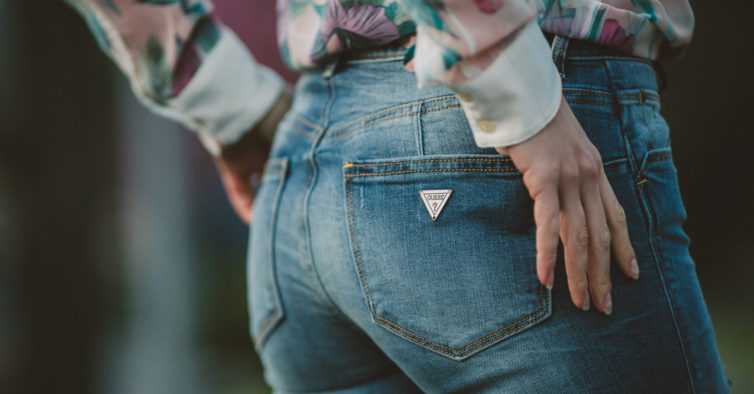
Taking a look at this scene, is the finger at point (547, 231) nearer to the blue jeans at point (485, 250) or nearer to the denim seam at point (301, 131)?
the blue jeans at point (485, 250)

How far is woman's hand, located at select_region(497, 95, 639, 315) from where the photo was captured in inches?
20.2

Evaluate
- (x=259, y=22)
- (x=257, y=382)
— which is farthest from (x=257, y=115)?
(x=257, y=382)

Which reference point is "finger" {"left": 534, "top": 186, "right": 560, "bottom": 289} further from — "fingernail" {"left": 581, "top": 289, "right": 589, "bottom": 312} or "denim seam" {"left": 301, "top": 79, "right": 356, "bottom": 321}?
"denim seam" {"left": 301, "top": 79, "right": 356, "bottom": 321}

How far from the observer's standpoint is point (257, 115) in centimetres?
98

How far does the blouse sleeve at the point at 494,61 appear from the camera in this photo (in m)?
0.49

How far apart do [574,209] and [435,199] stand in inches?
5.7

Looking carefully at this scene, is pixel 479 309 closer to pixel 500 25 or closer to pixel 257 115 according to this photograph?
pixel 500 25

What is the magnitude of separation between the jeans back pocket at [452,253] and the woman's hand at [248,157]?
0.48 meters

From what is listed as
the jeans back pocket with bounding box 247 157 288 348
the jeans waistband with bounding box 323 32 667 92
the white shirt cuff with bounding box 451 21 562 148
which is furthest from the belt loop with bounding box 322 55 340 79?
the white shirt cuff with bounding box 451 21 562 148

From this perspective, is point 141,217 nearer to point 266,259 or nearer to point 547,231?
point 266,259

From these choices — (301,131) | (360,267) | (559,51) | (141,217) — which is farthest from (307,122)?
(141,217)

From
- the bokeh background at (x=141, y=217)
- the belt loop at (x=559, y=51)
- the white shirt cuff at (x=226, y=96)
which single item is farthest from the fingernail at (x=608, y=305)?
the bokeh background at (x=141, y=217)

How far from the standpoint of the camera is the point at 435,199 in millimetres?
563

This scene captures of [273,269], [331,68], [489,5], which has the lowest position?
[273,269]
